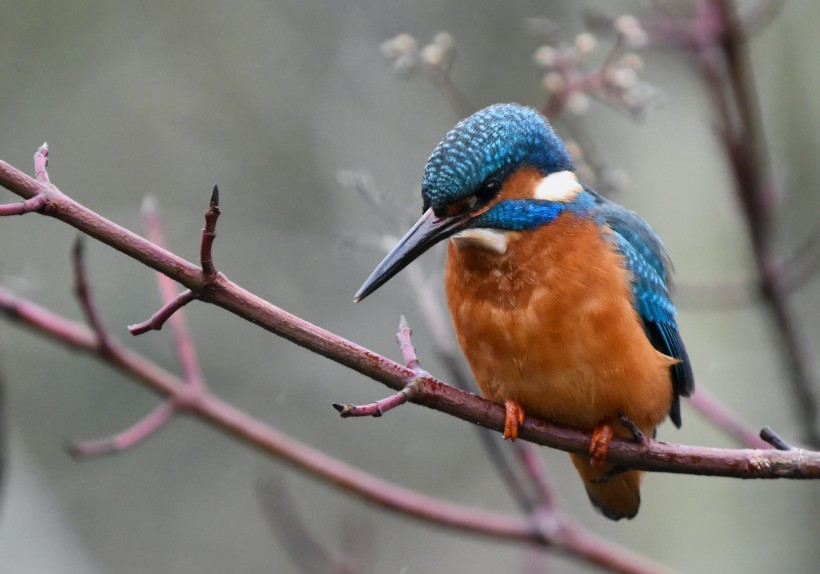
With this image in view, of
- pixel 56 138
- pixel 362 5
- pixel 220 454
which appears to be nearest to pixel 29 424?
pixel 220 454

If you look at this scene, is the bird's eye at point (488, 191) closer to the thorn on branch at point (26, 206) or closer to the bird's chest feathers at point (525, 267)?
the bird's chest feathers at point (525, 267)

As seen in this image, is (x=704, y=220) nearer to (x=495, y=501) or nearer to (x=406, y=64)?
(x=495, y=501)

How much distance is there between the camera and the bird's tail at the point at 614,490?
3.63 metres

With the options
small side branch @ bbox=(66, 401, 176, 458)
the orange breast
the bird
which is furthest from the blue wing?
small side branch @ bbox=(66, 401, 176, 458)

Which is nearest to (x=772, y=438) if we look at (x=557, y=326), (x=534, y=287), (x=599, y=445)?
(x=599, y=445)

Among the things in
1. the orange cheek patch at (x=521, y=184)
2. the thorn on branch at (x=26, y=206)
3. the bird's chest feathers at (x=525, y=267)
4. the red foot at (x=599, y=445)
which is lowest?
the red foot at (x=599, y=445)

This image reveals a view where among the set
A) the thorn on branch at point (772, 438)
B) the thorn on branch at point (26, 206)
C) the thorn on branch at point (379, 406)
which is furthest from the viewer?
the thorn on branch at point (772, 438)

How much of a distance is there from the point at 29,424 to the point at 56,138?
2213 mm

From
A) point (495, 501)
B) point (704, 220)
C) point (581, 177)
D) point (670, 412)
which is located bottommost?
point (495, 501)

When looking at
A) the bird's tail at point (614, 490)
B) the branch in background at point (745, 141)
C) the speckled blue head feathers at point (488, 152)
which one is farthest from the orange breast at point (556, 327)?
the branch in background at point (745, 141)

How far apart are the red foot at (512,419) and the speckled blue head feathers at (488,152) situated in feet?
2.05

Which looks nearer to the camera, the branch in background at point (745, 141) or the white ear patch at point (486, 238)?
Answer: the white ear patch at point (486, 238)

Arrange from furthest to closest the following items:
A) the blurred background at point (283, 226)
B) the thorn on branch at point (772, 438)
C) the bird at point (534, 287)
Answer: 1. the blurred background at point (283, 226)
2. the bird at point (534, 287)
3. the thorn on branch at point (772, 438)

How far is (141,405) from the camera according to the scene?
25.6 feet
